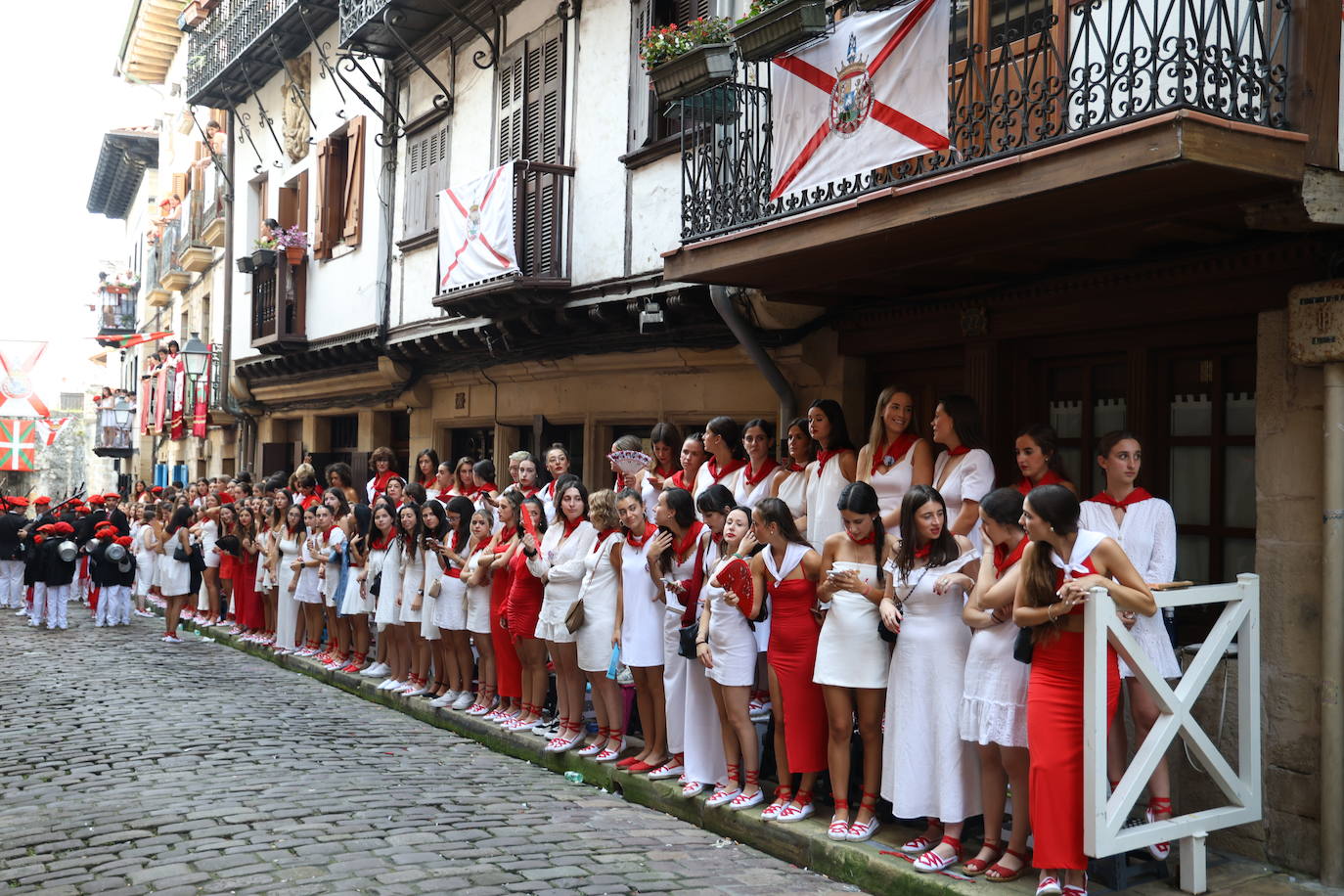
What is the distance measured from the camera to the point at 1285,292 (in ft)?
20.4

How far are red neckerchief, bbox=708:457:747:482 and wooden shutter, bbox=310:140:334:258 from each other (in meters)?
11.7

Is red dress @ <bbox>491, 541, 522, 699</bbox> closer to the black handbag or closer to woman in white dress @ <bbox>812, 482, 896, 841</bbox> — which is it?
woman in white dress @ <bbox>812, 482, 896, 841</bbox>

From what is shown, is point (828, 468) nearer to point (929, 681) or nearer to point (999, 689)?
point (929, 681)

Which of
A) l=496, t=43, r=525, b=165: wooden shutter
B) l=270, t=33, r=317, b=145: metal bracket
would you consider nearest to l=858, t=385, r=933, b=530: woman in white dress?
l=496, t=43, r=525, b=165: wooden shutter

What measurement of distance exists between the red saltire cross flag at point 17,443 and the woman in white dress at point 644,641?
1479 inches

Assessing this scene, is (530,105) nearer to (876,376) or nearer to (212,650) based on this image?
(876,376)

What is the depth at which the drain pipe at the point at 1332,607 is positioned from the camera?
575cm

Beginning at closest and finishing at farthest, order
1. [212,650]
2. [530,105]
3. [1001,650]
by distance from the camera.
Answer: [1001,650] < [530,105] < [212,650]

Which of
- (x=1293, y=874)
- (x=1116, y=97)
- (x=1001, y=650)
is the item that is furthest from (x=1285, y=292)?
(x=1293, y=874)

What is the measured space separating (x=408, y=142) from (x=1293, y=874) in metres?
13.7

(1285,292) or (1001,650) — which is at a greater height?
(1285,292)

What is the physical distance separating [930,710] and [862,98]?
3517mm

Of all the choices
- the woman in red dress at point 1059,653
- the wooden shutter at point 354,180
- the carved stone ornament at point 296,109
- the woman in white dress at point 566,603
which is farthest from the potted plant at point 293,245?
the woman in red dress at point 1059,653

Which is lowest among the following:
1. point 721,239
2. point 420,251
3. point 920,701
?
point 920,701
